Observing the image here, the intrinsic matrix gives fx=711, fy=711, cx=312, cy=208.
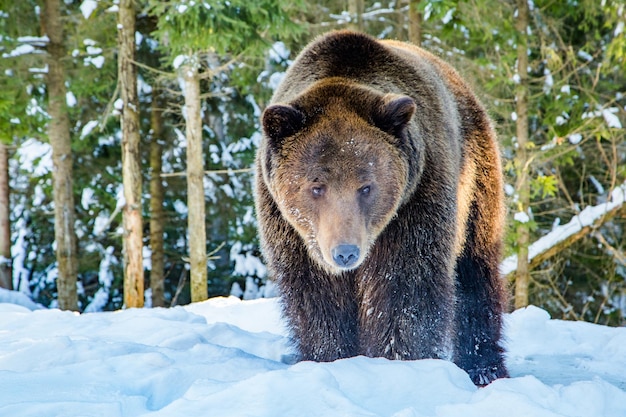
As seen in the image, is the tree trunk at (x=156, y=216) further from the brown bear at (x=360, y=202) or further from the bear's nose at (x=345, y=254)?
the bear's nose at (x=345, y=254)

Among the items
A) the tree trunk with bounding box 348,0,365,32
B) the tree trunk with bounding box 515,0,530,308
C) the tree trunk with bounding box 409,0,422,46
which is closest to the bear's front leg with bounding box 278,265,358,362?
the tree trunk with bounding box 515,0,530,308

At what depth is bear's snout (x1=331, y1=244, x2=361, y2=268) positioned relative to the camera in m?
3.59

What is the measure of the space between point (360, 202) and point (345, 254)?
37 centimetres

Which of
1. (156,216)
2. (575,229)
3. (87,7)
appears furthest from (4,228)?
(575,229)

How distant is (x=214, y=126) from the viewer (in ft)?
52.4

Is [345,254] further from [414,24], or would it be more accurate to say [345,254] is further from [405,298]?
[414,24]

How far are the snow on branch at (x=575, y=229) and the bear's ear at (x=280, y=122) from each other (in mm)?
8847

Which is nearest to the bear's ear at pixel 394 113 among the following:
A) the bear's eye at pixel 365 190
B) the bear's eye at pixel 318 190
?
the bear's eye at pixel 365 190

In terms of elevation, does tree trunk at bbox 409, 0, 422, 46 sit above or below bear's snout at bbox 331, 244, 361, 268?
above

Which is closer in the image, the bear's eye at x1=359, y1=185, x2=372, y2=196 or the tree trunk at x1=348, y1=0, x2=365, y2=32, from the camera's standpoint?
the bear's eye at x1=359, y1=185, x2=372, y2=196

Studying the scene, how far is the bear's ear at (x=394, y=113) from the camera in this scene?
3.83 m

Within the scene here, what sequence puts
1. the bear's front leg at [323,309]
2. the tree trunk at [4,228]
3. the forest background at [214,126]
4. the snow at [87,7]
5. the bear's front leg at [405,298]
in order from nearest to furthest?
the bear's front leg at [405,298], the bear's front leg at [323,309], the forest background at [214,126], the snow at [87,7], the tree trunk at [4,228]

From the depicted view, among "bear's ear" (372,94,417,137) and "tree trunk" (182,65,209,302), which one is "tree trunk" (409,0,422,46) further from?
"bear's ear" (372,94,417,137)

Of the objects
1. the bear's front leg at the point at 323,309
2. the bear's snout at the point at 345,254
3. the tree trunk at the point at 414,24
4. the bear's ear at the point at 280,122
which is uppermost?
the tree trunk at the point at 414,24
